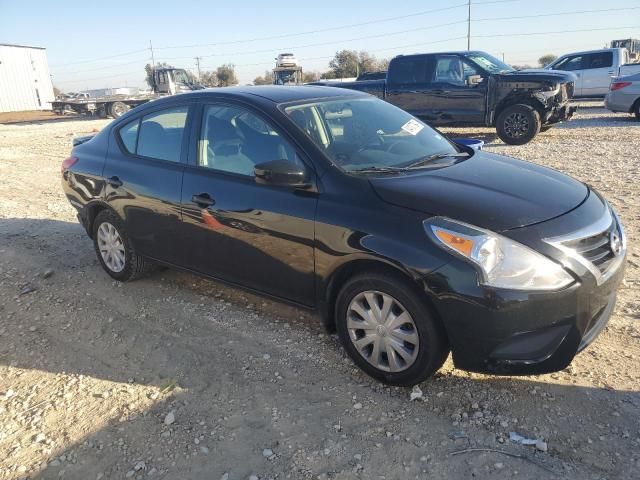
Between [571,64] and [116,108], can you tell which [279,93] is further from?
[116,108]

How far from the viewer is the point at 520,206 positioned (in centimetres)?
287

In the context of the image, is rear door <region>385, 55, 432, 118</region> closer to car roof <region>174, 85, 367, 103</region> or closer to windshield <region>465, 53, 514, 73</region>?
windshield <region>465, 53, 514, 73</region>

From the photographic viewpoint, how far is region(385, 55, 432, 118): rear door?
1195cm

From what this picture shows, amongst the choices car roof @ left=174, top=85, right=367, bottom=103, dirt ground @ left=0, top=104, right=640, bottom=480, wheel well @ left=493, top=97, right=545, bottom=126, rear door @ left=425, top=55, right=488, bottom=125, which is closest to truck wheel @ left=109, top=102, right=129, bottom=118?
rear door @ left=425, top=55, right=488, bottom=125

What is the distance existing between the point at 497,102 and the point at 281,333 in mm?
9215

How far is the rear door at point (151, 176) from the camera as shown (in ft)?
13.2

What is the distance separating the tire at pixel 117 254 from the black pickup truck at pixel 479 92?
881cm

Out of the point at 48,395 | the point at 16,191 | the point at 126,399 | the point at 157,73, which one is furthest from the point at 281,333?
the point at 157,73

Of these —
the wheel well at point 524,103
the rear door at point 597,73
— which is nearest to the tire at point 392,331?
the wheel well at point 524,103

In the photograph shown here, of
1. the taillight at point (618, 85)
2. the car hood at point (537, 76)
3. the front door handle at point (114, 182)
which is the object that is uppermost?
the car hood at point (537, 76)

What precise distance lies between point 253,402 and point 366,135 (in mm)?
1938

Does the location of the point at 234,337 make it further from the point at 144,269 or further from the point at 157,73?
the point at 157,73

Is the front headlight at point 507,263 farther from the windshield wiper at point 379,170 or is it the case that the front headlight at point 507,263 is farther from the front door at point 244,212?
the front door at point 244,212

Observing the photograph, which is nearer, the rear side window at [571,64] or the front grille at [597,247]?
the front grille at [597,247]
